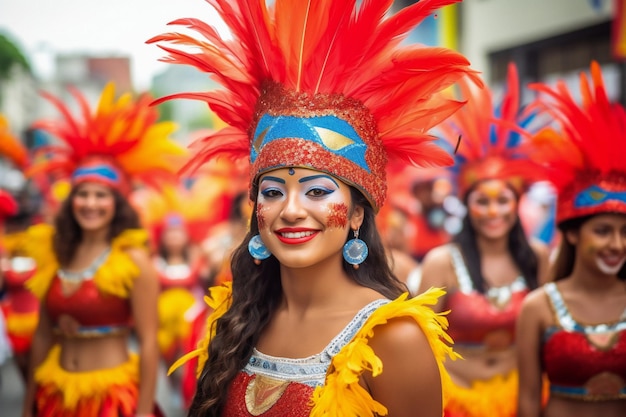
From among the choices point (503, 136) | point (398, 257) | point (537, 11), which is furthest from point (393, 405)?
point (537, 11)

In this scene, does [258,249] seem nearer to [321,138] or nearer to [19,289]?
[321,138]

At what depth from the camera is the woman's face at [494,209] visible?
5336 millimetres

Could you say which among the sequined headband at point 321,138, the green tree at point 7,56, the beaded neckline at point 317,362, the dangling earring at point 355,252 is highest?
the green tree at point 7,56

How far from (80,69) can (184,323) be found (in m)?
26.5

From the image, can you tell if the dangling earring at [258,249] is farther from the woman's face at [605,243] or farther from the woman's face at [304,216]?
the woman's face at [605,243]

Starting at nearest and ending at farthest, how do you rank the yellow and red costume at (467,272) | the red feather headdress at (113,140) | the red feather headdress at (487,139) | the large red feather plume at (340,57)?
1. the large red feather plume at (340,57)
2. the yellow and red costume at (467,272)
3. the red feather headdress at (487,139)
4. the red feather headdress at (113,140)

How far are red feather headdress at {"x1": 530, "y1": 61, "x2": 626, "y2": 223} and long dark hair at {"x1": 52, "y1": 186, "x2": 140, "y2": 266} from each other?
286 centimetres

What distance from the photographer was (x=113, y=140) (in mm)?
5465

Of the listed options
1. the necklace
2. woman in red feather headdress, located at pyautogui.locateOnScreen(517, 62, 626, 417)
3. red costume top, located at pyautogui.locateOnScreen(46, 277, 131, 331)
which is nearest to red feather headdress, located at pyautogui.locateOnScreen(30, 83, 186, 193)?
the necklace

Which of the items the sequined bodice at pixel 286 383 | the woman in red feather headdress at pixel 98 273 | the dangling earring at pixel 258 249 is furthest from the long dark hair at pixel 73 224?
the sequined bodice at pixel 286 383

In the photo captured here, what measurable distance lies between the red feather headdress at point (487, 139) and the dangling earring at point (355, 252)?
2.39m

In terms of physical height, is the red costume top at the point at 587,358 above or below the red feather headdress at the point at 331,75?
below

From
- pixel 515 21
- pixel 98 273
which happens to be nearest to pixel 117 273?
pixel 98 273

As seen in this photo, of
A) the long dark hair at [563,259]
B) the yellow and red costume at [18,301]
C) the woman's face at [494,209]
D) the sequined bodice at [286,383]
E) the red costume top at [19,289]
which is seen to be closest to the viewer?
the sequined bodice at [286,383]
